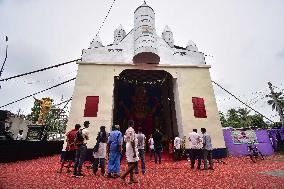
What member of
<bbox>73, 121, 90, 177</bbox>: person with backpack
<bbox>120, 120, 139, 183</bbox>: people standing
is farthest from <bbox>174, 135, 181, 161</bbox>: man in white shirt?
<bbox>120, 120, 139, 183</bbox>: people standing

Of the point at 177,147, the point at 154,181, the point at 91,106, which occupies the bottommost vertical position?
the point at 154,181

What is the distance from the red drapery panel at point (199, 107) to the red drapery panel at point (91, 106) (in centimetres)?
645

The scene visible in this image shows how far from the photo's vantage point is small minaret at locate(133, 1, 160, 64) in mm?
15328

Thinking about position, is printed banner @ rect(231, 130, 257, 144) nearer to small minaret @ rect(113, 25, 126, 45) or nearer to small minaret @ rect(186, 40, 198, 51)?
small minaret @ rect(186, 40, 198, 51)

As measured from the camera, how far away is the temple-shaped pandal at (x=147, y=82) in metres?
13.9

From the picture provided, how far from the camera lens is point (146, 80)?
2020 cm

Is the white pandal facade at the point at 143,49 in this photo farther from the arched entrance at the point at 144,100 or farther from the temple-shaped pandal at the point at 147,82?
the arched entrance at the point at 144,100

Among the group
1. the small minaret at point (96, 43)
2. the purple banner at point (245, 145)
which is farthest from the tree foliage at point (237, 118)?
the small minaret at point (96, 43)

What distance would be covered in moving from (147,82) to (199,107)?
6.11m

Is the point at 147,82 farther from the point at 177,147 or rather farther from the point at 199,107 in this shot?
the point at 177,147

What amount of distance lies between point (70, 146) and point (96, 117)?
225 inches

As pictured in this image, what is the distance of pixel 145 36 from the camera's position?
1595 cm

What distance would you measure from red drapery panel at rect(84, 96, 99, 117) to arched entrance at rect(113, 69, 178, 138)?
4.98m

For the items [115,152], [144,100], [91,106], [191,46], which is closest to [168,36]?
[191,46]
